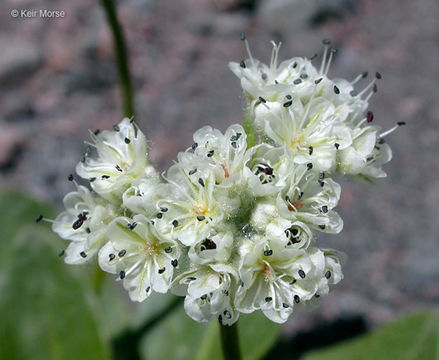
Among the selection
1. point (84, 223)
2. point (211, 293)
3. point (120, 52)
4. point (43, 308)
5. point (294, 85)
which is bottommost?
point (43, 308)

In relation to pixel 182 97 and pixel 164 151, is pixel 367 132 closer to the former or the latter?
pixel 164 151

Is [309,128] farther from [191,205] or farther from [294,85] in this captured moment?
[191,205]

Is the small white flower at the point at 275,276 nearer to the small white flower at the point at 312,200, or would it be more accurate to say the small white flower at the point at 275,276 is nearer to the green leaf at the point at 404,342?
the small white flower at the point at 312,200

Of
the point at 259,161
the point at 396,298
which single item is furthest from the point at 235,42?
the point at 259,161

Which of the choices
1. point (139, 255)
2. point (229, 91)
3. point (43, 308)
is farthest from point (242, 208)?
point (229, 91)

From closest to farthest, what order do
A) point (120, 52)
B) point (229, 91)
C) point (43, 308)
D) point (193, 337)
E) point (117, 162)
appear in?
point (117, 162) < point (43, 308) < point (120, 52) < point (193, 337) < point (229, 91)

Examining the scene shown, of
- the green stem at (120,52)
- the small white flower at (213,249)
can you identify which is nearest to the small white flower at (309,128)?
the small white flower at (213,249)

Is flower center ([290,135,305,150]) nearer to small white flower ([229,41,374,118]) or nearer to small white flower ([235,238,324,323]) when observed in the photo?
small white flower ([229,41,374,118])

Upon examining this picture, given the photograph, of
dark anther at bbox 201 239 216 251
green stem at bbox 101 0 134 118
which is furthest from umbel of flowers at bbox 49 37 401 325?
green stem at bbox 101 0 134 118
